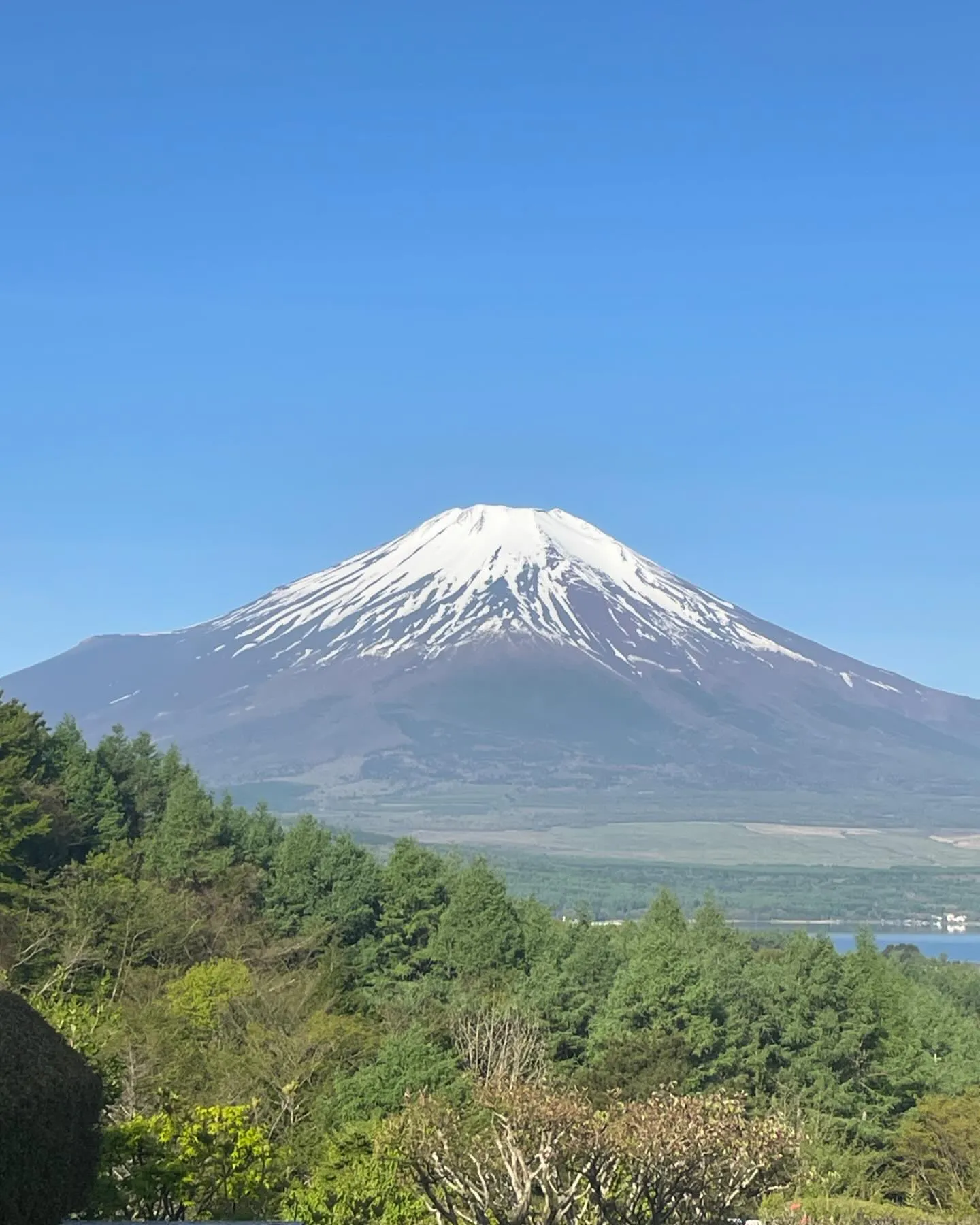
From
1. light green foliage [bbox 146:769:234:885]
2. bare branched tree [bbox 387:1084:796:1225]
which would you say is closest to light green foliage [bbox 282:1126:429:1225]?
bare branched tree [bbox 387:1084:796:1225]

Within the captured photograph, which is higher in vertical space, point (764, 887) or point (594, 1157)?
point (594, 1157)

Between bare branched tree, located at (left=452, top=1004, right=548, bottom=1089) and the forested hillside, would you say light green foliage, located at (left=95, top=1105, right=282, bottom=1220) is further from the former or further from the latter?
bare branched tree, located at (left=452, top=1004, right=548, bottom=1089)

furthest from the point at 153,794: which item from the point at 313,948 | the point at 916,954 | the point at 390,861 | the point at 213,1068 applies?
the point at 916,954

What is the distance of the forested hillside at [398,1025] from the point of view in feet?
45.3

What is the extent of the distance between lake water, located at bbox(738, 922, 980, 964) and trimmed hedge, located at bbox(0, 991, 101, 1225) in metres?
128

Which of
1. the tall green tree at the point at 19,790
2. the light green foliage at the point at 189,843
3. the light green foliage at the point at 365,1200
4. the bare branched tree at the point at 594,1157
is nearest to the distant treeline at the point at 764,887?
the light green foliage at the point at 189,843

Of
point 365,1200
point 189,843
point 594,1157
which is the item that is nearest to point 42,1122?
point 594,1157

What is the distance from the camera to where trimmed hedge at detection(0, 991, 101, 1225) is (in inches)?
416

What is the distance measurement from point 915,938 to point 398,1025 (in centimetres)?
13755

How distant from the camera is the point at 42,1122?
10.8m

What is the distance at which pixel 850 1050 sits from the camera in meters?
34.4

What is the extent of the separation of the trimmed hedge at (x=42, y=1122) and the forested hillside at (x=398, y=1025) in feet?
8.71

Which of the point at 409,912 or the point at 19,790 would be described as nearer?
the point at 19,790

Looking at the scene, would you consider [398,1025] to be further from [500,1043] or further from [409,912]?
[409,912]
